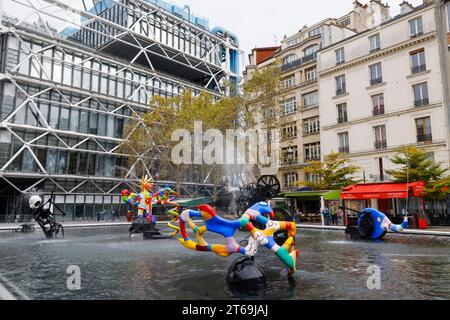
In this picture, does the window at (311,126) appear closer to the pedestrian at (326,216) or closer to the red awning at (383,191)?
the red awning at (383,191)

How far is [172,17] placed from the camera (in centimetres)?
5366

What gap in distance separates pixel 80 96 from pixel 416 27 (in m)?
37.7

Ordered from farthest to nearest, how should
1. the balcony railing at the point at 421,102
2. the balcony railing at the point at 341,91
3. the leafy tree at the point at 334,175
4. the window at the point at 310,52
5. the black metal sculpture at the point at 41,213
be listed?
the window at the point at 310,52
the balcony railing at the point at 341,91
the leafy tree at the point at 334,175
the balcony railing at the point at 421,102
the black metal sculpture at the point at 41,213

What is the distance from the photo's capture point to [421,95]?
1252 inches

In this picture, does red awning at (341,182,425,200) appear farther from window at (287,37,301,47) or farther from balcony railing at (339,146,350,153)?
window at (287,37,301,47)

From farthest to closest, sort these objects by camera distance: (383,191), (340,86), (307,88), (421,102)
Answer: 1. (307,88)
2. (340,86)
3. (421,102)
4. (383,191)

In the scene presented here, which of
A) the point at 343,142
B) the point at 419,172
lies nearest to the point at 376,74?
the point at 343,142

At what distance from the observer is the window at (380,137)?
111 feet

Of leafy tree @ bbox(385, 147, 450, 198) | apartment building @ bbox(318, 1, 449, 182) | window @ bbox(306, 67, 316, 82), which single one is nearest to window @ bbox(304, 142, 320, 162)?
apartment building @ bbox(318, 1, 449, 182)

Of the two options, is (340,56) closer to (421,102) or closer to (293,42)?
(421,102)

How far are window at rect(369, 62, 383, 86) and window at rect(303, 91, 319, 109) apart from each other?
7.88 meters

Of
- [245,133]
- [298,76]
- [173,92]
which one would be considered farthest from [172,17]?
[245,133]

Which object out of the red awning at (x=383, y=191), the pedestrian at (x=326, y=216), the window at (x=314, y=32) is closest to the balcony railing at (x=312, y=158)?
the red awning at (x=383, y=191)

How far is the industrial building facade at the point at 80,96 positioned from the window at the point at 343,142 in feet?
70.5
